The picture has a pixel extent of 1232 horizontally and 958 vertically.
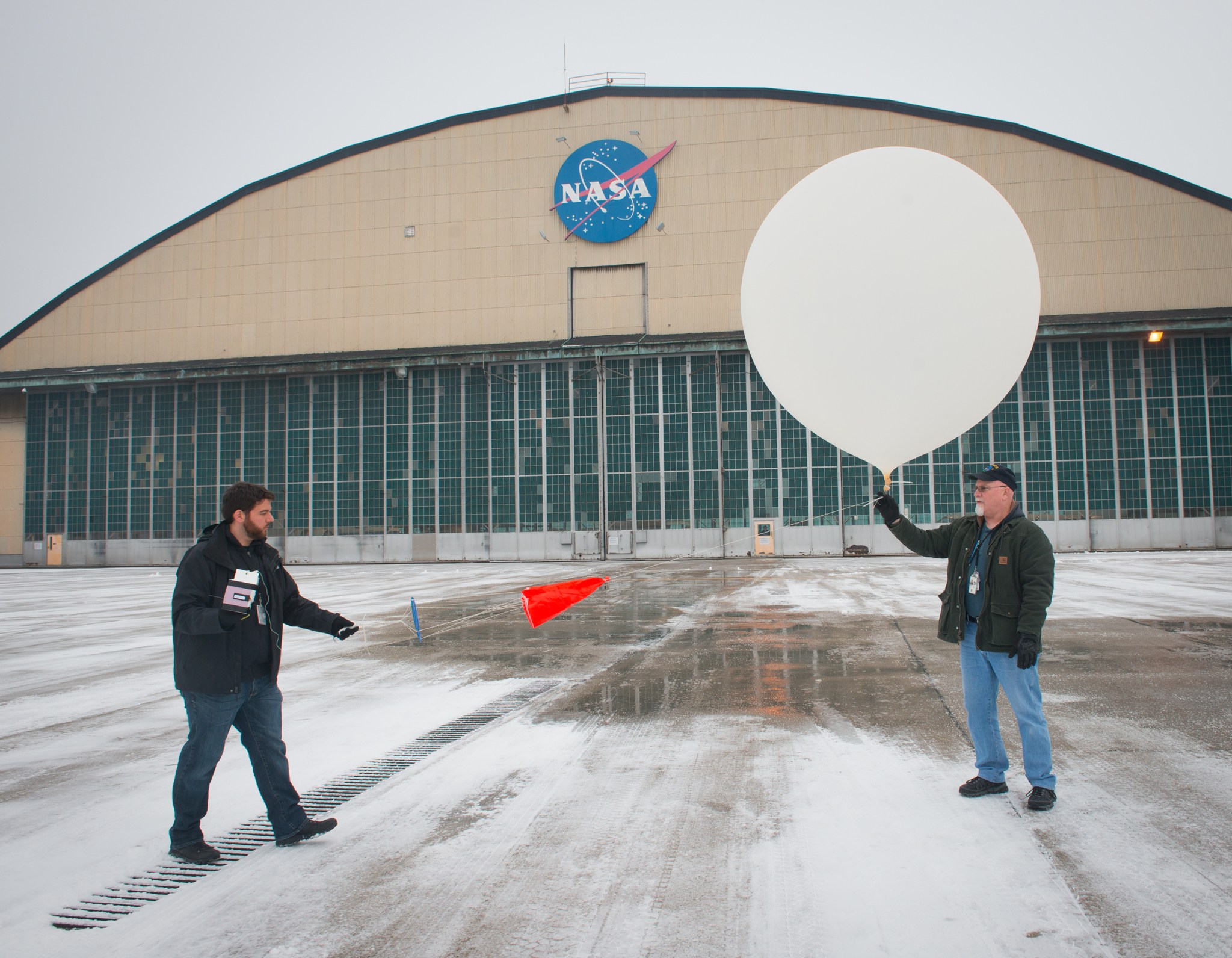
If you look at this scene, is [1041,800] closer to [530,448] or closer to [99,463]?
[530,448]

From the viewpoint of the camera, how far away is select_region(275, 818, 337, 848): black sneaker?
13.9 ft

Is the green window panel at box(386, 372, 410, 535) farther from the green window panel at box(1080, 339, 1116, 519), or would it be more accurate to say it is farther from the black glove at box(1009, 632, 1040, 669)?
the black glove at box(1009, 632, 1040, 669)

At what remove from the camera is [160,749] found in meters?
6.23

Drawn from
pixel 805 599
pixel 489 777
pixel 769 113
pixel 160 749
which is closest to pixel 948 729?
pixel 489 777

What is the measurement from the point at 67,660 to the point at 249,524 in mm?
8383

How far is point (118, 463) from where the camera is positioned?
42188 millimetres

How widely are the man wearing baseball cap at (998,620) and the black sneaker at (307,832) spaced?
3633mm

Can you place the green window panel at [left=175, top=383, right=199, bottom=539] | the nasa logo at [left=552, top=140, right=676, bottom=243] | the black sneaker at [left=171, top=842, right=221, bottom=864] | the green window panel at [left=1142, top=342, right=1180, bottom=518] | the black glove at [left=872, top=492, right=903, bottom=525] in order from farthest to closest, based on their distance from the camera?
1. the green window panel at [left=175, top=383, right=199, bottom=539]
2. the nasa logo at [left=552, top=140, right=676, bottom=243]
3. the green window panel at [left=1142, top=342, right=1180, bottom=518]
4. the black glove at [left=872, top=492, right=903, bottom=525]
5. the black sneaker at [left=171, top=842, right=221, bottom=864]

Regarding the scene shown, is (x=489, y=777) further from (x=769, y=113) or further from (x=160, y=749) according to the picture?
(x=769, y=113)

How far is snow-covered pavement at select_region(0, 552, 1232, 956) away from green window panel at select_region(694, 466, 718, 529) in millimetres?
26739

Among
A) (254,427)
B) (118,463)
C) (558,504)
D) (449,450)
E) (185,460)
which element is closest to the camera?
(558,504)

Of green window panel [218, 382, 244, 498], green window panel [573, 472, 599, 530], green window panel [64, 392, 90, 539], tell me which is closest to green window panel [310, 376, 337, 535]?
green window panel [218, 382, 244, 498]

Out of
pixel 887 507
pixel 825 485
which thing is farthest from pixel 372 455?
pixel 887 507

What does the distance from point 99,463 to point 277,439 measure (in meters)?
10.1
